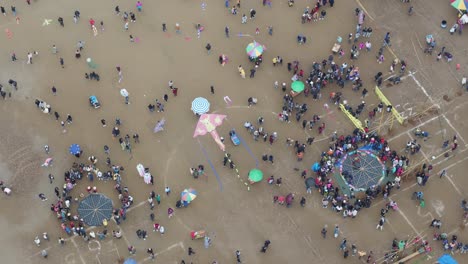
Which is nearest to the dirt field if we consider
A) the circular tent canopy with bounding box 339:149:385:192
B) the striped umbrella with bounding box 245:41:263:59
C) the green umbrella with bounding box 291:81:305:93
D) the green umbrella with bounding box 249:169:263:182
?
the green umbrella with bounding box 291:81:305:93

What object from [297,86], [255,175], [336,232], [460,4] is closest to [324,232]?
[336,232]

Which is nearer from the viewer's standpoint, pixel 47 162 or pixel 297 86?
pixel 47 162

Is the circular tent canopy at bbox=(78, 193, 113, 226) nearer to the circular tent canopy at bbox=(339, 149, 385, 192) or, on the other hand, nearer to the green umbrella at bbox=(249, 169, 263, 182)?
the green umbrella at bbox=(249, 169, 263, 182)

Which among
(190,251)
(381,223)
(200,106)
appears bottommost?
(381,223)

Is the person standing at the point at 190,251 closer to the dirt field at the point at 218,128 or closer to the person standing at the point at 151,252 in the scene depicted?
the dirt field at the point at 218,128

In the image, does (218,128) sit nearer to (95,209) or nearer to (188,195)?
(188,195)

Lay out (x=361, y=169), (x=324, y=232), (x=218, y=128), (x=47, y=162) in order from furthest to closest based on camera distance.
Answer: (x=218, y=128)
(x=361, y=169)
(x=47, y=162)
(x=324, y=232)
